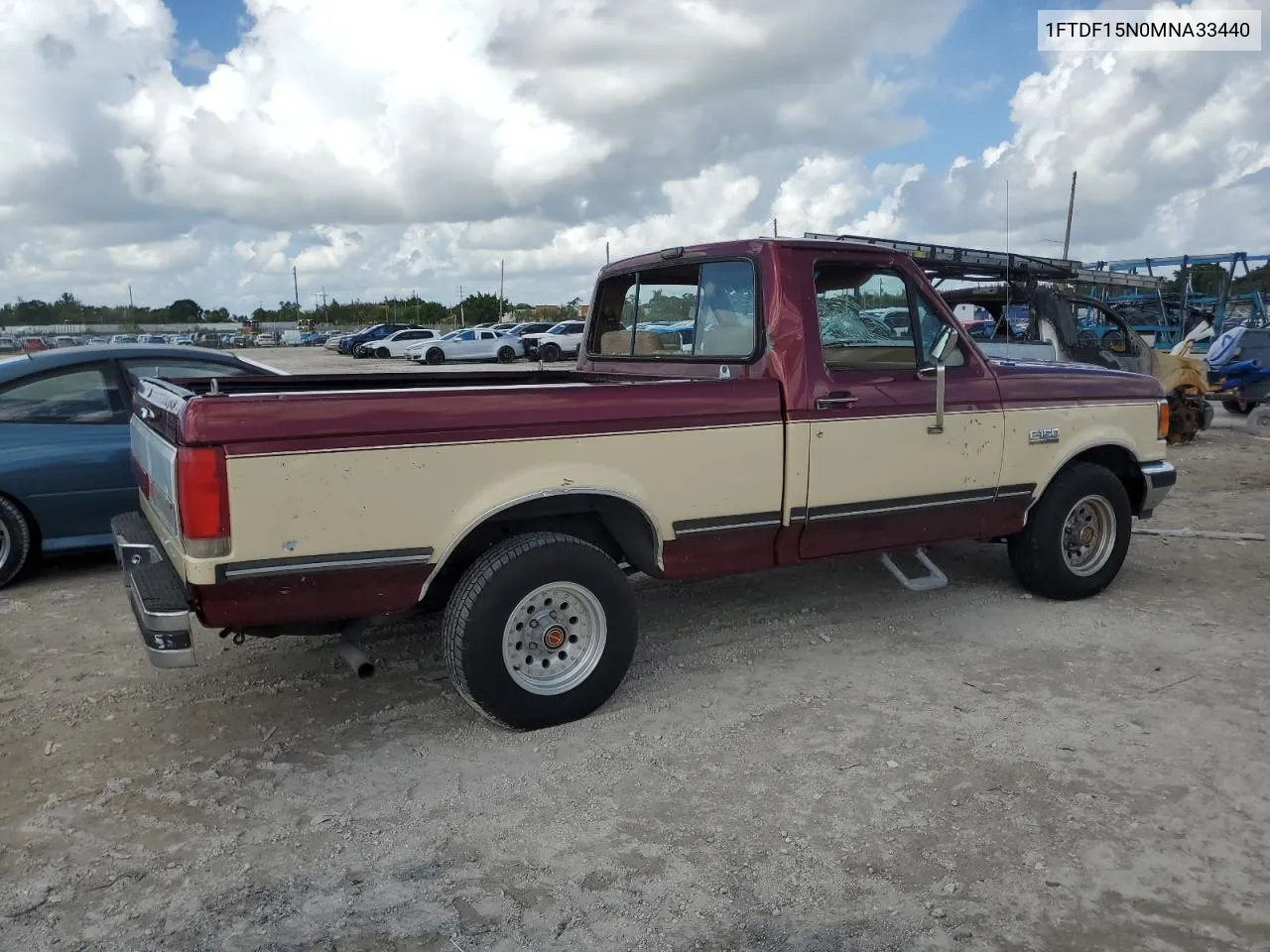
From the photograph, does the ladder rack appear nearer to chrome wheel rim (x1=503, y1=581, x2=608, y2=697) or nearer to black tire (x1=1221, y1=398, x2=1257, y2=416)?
black tire (x1=1221, y1=398, x2=1257, y2=416)

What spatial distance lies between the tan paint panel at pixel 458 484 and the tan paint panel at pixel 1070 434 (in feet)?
5.20

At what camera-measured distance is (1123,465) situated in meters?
5.78

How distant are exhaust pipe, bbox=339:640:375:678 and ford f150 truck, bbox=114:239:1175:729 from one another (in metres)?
0.15

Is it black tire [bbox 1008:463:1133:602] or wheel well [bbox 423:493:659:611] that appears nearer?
wheel well [bbox 423:493:659:611]

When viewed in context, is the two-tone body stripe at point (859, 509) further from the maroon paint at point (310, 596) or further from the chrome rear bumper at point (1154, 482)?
the maroon paint at point (310, 596)

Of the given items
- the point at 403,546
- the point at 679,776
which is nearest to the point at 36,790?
the point at 403,546

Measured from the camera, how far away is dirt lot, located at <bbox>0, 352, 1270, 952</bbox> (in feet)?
9.07

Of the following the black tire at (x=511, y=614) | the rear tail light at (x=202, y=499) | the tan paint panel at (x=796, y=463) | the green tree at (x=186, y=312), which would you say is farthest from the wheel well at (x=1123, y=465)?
the green tree at (x=186, y=312)

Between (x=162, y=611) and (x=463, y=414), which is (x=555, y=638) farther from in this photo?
(x=162, y=611)

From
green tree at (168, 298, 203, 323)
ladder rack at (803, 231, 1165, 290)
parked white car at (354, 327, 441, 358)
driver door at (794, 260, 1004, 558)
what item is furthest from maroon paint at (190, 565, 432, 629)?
green tree at (168, 298, 203, 323)

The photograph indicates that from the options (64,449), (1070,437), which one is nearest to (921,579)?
(1070,437)

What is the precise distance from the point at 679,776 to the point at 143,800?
1930mm

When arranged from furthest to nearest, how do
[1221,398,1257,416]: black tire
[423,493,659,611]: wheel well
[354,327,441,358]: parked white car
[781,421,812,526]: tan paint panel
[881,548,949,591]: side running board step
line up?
[354,327,441,358]: parked white car → [1221,398,1257,416]: black tire → [881,548,949,591]: side running board step → [781,421,812,526]: tan paint panel → [423,493,659,611]: wheel well

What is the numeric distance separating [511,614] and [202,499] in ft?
3.94
